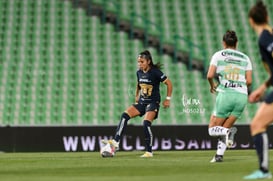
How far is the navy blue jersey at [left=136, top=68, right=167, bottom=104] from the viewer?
55.1 feet

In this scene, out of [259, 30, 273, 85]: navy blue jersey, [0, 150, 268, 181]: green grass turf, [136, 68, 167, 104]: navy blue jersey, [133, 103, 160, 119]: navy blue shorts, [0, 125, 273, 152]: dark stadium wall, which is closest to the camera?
[259, 30, 273, 85]: navy blue jersey

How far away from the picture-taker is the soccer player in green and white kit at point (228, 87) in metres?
13.5

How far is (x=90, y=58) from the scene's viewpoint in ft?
86.1

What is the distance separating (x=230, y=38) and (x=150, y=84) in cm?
382

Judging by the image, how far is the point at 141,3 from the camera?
28.6 meters

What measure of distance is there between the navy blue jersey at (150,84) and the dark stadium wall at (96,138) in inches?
156

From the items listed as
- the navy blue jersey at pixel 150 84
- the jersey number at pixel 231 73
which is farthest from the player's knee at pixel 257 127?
the navy blue jersey at pixel 150 84

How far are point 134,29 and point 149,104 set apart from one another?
1090cm

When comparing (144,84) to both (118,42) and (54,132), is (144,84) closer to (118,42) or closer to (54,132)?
(54,132)

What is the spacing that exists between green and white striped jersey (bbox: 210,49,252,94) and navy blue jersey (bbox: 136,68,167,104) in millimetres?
3180

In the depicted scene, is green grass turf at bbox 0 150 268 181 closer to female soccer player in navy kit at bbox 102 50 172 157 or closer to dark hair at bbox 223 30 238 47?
dark hair at bbox 223 30 238 47

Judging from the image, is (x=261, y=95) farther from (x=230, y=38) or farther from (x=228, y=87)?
(x=228, y=87)

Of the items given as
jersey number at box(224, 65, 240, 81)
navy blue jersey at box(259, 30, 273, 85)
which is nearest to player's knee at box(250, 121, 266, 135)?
navy blue jersey at box(259, 30, 273, 85)

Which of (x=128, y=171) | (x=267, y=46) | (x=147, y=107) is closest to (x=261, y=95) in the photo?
(x=267, y=46)
